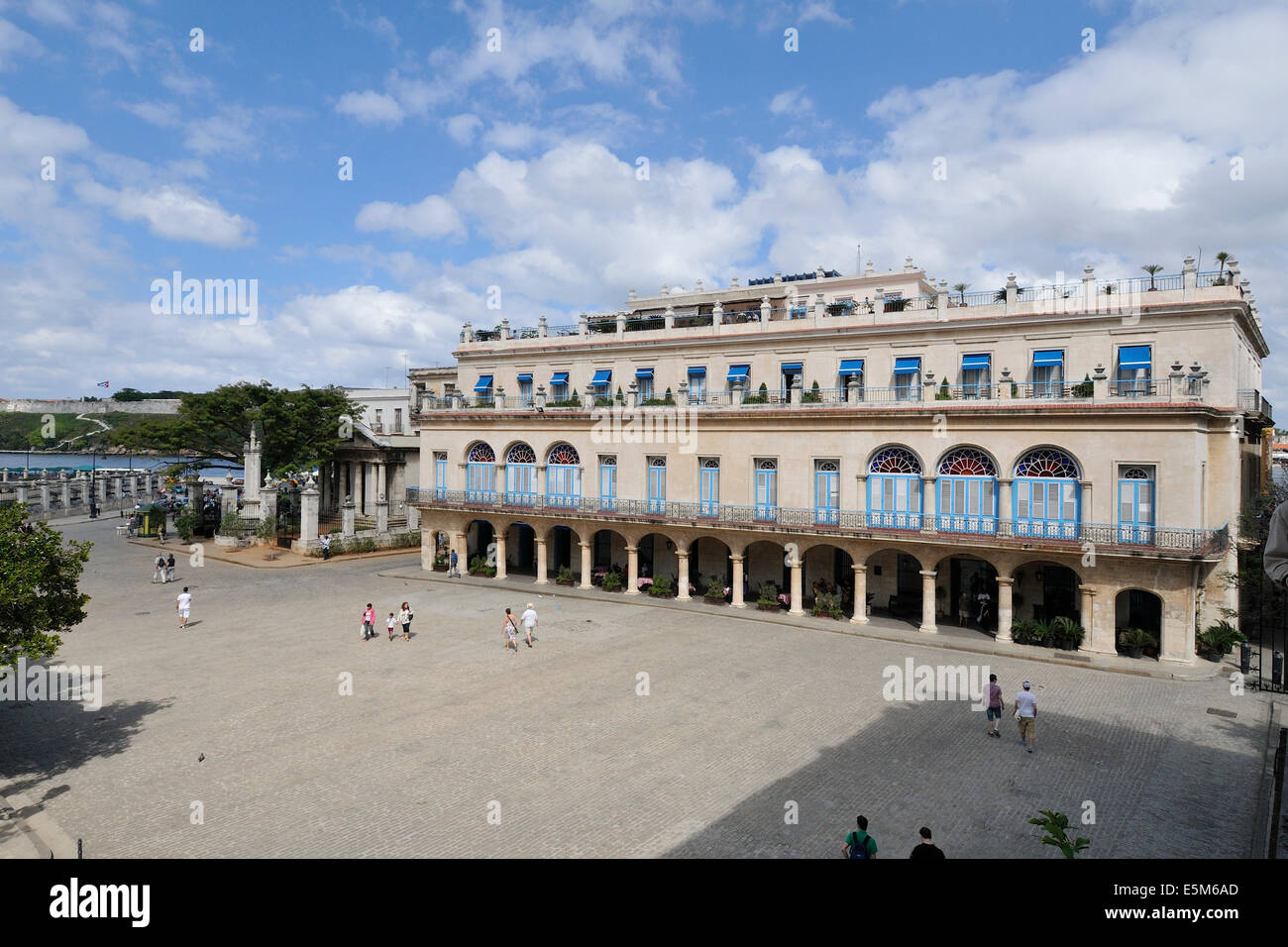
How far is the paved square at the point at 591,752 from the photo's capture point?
515 inches

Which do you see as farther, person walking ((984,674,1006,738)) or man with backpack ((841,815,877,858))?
person walking ((984,674,1006,738))

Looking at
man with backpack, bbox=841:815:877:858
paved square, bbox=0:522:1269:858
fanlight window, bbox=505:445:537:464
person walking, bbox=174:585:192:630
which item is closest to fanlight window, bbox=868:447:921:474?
paved square, bbox=0:522:1269:858

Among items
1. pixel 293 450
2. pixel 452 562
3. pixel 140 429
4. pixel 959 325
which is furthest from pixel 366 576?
pixel 959 325

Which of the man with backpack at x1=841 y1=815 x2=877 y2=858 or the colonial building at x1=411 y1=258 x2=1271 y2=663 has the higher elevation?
the colonial building at x1=411 y1=258 x2=1271 y2=663

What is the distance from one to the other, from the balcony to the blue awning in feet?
22.3

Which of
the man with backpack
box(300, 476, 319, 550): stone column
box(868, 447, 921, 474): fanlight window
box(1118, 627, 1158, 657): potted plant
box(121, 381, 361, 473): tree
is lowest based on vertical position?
box(1118, 627, 1158, 657): potted plant

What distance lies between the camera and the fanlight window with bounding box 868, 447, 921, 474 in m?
30.1

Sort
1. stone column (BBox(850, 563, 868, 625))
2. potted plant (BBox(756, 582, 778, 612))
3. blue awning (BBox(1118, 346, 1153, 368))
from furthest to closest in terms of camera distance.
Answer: potted plant (BBox(756, 582, 778, 612)), stone column (BBox(850, 563, 868, 625)), blue awning (BBox(1118, 346, 1153, 368))

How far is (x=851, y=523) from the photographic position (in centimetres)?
3070

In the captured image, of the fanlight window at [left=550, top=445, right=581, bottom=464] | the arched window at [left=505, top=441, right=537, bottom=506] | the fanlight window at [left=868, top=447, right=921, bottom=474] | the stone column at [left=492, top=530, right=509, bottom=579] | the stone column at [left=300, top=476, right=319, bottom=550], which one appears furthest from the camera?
the stone column at [left=300, top=476, right=319, bottom=550]

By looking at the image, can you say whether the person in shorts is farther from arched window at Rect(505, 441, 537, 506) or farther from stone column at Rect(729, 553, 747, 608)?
arched window at Rect(505, 441, 537, 506)

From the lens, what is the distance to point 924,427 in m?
29.6
